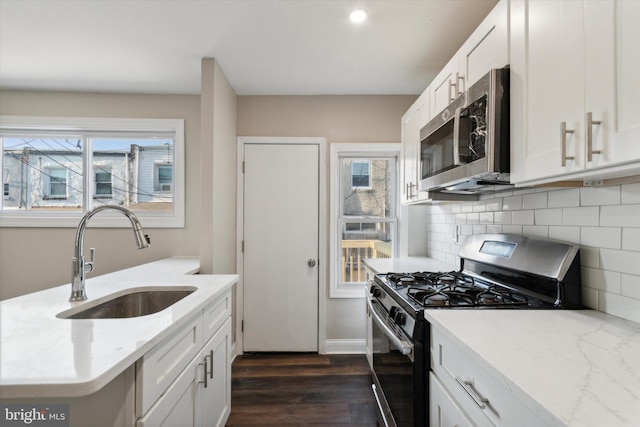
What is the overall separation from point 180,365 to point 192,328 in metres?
0.16

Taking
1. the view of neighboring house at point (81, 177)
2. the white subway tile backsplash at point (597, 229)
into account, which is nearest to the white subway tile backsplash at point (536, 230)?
the white subway tile backsplash at point (597, 229)

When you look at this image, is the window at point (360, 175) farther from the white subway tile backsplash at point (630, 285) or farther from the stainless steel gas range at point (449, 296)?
the white subway tile backsplash at point (630, 285)

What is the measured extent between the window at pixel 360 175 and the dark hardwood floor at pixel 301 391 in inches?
64.5

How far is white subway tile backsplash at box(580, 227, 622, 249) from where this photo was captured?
1090mm

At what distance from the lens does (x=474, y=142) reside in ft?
4.40

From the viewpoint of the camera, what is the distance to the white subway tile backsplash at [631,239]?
102cm

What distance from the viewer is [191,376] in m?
1.30

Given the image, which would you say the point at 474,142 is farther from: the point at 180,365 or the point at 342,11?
the point at 180,365

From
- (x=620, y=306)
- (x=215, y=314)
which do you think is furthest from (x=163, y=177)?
(x=620, y=306)

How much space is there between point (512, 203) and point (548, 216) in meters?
Answer: 0.27

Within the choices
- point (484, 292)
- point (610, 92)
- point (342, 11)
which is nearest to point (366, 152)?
point (342, 11)

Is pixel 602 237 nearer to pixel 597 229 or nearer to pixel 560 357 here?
pixel 597 229


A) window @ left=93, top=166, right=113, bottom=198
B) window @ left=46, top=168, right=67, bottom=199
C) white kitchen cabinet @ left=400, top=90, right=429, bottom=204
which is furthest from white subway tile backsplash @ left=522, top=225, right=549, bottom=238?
window @ left=46, top=168, right=67, bottom=199

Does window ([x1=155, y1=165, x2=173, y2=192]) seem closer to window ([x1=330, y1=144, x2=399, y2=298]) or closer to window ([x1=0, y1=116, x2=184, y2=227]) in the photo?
window ([x1=0, y1=116, x2=184, y2=227])
